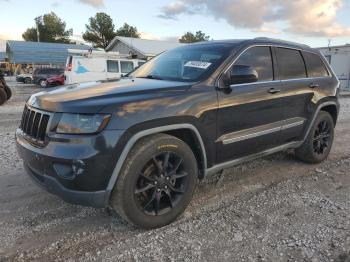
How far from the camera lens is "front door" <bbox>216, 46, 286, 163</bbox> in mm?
3869

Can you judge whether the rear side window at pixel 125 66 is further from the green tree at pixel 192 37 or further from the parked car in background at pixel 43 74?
the green tree at pixel 192 37

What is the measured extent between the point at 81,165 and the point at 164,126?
0.82 metres

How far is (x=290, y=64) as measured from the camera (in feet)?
16.0

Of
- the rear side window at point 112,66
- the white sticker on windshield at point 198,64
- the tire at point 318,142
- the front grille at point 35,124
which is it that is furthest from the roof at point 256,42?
the rear side window at point 112,66

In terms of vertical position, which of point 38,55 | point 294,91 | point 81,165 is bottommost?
point 81,165

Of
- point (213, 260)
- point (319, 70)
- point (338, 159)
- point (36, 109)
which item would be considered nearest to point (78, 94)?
point (36, 109)

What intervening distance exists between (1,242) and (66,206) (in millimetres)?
817

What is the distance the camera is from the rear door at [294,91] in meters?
4.67

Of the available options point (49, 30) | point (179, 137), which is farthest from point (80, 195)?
point (49, 30)

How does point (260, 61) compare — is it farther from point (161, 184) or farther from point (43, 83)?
point (43, 83)

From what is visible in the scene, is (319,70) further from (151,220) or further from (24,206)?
(24,206)

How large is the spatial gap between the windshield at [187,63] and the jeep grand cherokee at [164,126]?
2 cm

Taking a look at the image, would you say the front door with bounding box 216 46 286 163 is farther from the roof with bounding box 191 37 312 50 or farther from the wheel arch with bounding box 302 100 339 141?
the wheel arch with bounding box 302 100 339 141

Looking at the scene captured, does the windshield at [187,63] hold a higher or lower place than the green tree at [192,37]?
lower
